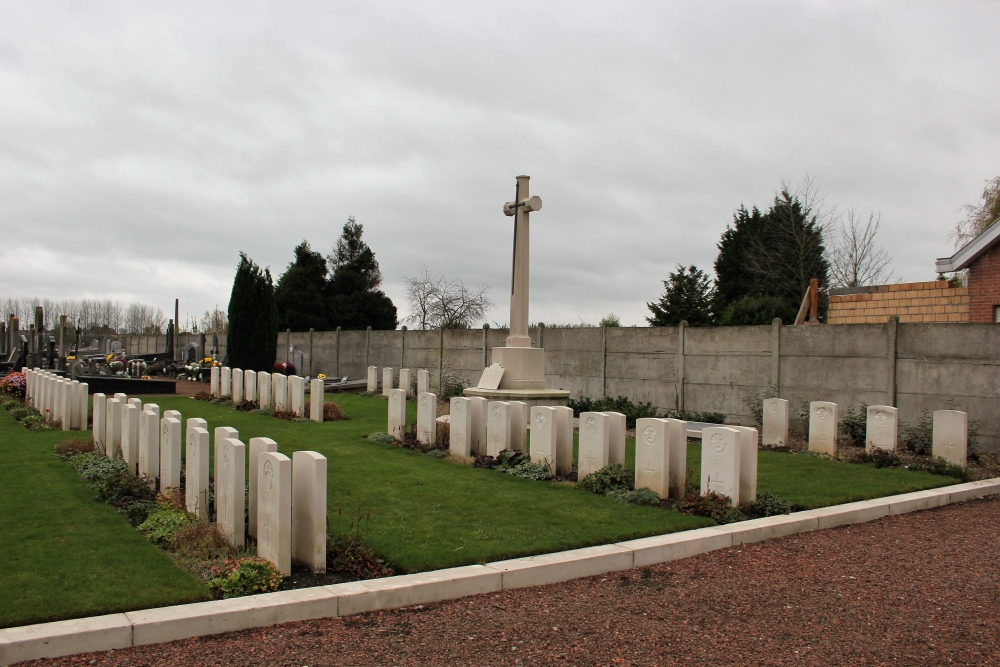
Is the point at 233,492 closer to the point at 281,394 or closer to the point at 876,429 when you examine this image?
the point at 876,429

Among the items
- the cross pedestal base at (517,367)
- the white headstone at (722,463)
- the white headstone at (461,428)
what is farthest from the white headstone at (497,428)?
the cross pedestal base at (517,367)

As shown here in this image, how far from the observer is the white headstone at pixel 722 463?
753 centimetres

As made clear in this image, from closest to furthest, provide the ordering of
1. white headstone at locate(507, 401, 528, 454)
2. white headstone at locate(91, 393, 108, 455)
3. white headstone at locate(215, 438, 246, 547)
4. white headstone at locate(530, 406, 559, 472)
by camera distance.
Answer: white headstone at locate(215, 438, 246, 547), white headstone at locate(530, 406, 559, 472), white headstone at locate(91, 393, 108, 455), white headstone at locate(507, 401, 528, 454)

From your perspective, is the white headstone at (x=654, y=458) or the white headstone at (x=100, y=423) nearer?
the white headstone at (x=654, y=458)

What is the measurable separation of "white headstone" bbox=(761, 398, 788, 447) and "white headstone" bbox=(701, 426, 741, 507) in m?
4.98

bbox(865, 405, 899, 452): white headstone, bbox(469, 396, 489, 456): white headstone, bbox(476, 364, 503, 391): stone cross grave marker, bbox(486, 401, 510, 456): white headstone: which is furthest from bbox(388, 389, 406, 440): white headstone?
bbox(865, 405, 899, 452): white headstone

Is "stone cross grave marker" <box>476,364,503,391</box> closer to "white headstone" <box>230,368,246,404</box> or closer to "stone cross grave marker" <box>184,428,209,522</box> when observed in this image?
"white headstone" <box>230,368,246,404</box>

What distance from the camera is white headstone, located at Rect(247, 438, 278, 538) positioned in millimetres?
5949

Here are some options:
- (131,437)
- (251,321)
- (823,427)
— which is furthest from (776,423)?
(251,321)

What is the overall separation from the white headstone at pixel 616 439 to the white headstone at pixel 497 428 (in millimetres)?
1846

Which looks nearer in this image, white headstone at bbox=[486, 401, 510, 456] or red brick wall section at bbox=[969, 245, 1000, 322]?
white headstone at bbox=[486, 401, 510, 456]

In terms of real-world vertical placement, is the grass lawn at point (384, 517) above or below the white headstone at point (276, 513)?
below

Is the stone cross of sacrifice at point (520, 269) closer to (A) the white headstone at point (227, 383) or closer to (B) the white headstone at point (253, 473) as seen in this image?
(A) the white headstone at point (227, 383)

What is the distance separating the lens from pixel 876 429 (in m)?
11.0
